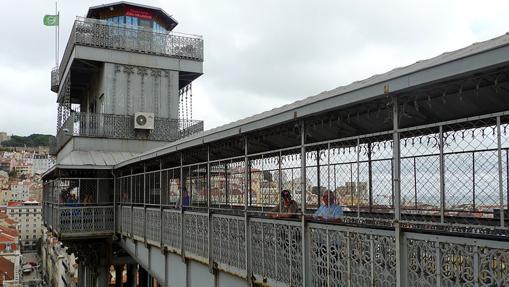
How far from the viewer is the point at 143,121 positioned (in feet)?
77.0

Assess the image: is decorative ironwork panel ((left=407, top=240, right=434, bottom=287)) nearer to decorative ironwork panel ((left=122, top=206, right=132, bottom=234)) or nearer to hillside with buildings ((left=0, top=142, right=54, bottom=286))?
decorative ironwork panel ((left=122, top=206, right=132, bottom=234))

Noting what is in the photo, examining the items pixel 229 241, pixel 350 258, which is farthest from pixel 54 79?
pixel 350 258

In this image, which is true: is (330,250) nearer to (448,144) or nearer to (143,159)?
(448,144)

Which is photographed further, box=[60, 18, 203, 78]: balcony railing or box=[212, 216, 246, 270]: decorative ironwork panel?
box=[60, 18, 203, 78]: balcony railing

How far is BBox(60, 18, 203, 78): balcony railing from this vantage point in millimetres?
23234

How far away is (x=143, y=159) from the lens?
1437 cm

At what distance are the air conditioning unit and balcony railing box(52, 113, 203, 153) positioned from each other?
36 cm

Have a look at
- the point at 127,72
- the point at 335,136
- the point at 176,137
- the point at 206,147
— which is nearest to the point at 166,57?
the point at 127,72

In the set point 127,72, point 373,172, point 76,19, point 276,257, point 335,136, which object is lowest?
point 276,257

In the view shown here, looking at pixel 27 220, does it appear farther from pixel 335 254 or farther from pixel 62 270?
pixel 335 254

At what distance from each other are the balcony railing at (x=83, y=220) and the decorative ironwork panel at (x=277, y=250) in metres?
12.8

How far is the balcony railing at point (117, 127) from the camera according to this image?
2270 centimetres

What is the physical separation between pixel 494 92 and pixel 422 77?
71.6 inches

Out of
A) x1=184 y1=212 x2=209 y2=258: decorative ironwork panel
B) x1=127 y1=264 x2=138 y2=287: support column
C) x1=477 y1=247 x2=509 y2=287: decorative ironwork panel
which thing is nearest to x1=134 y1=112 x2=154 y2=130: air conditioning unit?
x1=127 y1=264 x2=138 y2=287: support column
